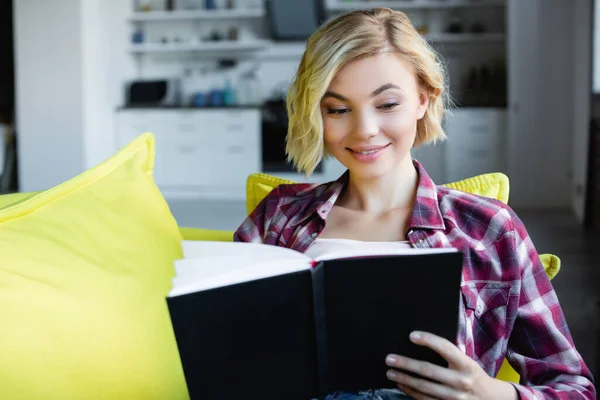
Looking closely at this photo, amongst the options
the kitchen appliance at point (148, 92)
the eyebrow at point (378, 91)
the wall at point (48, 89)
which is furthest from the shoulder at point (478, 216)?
the kitchen appliance at point (148, 92)

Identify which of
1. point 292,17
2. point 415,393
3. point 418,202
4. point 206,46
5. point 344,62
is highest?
point 292,17

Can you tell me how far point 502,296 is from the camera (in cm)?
115

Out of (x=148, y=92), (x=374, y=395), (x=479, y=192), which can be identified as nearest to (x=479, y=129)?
(x=148, y=92)

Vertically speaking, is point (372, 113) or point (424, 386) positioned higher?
point (372, 113)

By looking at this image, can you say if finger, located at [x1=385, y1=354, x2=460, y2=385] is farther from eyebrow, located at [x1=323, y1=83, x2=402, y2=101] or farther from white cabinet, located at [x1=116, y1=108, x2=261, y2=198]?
white cabinet, located at [x1=116, y1=108, x2=261, y2=198]

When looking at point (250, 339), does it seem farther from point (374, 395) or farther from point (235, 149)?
point (235, 149)

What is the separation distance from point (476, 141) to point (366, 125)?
584 centimetres

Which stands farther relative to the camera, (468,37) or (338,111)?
(468,37)

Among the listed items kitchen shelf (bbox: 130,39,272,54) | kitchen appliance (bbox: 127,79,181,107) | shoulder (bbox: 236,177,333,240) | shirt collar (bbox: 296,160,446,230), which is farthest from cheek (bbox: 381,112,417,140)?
kitchen shelf (bbox: 130,39,272,54)

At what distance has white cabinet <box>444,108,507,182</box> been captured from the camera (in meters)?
6.71

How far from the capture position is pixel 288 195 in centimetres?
141

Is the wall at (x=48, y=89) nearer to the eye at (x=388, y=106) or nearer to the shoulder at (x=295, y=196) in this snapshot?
the shoulder at (x=295, y=196)

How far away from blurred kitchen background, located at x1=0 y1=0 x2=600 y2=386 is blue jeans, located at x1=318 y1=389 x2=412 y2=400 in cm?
447

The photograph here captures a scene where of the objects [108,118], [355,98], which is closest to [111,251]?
[355,98]
